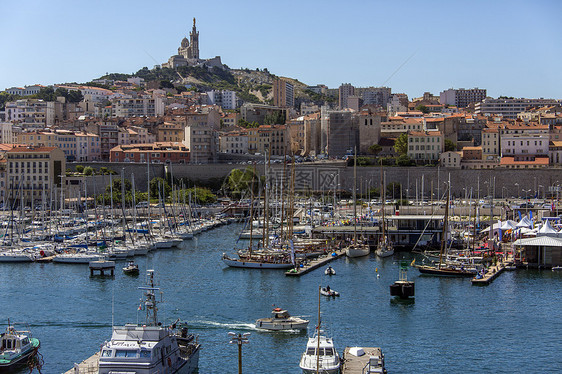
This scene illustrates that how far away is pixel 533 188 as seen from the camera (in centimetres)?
5441

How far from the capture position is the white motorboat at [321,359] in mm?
16766

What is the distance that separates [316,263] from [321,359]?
14.1 m

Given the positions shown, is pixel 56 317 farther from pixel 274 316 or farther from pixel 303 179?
pixel 303 179

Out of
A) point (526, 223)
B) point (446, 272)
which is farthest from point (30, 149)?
point (446, 272)

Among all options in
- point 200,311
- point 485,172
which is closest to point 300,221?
point 485,172

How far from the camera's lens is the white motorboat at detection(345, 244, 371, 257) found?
33.5 meters

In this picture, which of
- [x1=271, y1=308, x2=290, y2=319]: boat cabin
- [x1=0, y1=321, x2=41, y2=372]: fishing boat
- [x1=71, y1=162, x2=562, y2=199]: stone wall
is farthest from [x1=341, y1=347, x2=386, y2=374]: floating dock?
[x1=71, y1=162, x2=562, y2=199]: stone wall

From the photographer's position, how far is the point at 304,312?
23016 millimetres

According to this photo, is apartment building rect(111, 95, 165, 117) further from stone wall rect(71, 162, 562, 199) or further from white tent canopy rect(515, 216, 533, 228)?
white tent canopy rect(515, 216, 533, 228)

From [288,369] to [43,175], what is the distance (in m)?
38.5

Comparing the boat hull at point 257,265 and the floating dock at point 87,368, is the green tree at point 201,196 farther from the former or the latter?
the floating dock at point 87,368

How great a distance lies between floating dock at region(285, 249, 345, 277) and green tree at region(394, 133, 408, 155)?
1083 inches

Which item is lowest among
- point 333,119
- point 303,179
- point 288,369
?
point 288,369

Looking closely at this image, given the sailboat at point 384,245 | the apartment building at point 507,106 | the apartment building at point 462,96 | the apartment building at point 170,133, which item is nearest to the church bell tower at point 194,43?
the apartment building at point 462,96
